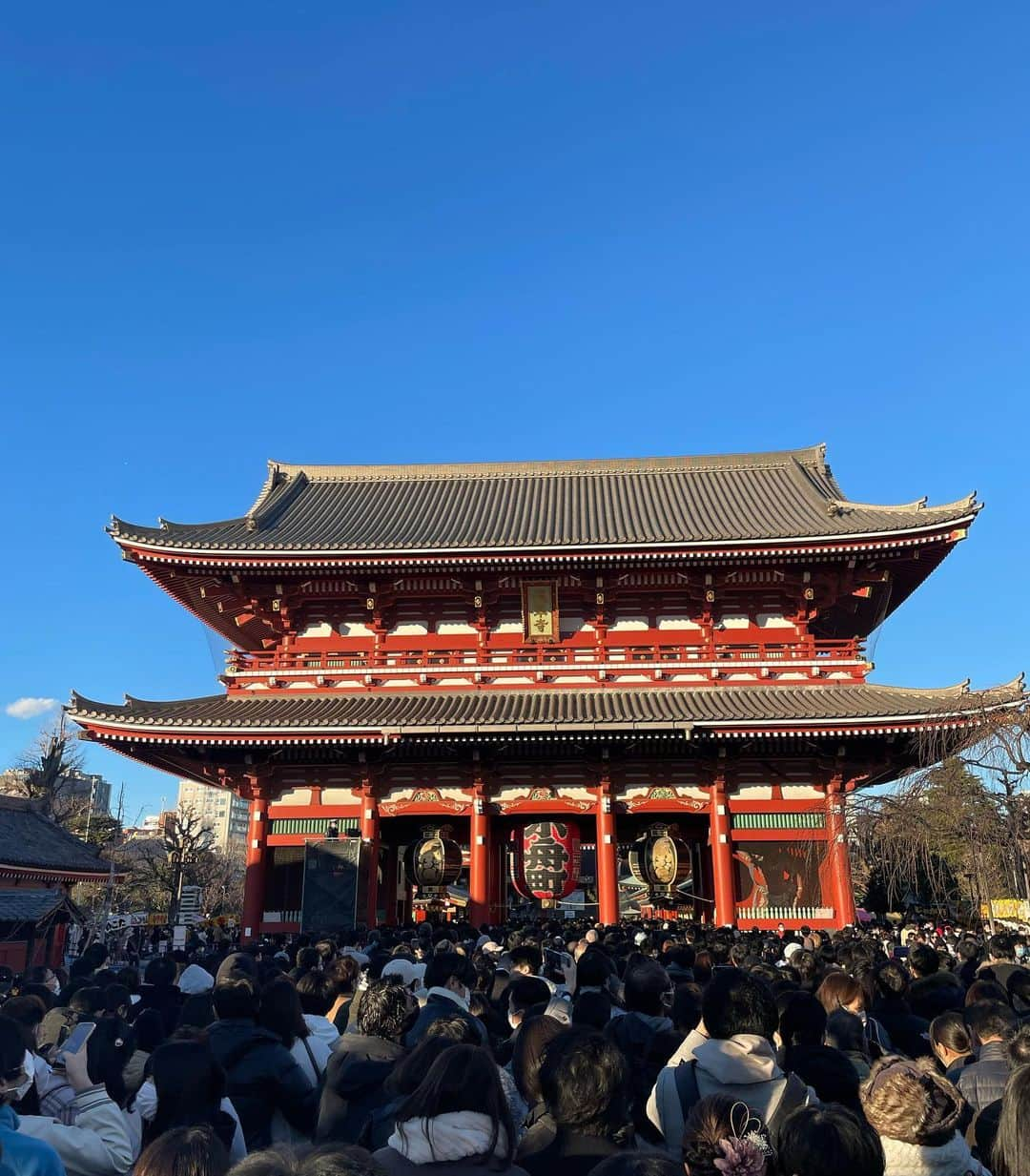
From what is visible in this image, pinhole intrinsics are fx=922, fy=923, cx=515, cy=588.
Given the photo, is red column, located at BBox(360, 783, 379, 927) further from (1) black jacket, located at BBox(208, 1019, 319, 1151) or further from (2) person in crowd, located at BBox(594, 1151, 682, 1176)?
(2) person in crowd, located at BBox(594, 1151, 682, 1176)

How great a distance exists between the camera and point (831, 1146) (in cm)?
284

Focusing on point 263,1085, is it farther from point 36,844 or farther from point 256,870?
point 36,844

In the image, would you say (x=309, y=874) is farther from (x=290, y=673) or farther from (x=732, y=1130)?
(x=732, y=1130)

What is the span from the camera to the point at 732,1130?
3.07m

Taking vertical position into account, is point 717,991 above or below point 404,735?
below

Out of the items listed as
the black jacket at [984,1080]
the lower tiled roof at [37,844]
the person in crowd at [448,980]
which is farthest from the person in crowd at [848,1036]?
the lower tiled roof at [37,844]

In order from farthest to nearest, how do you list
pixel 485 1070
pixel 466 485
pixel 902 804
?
pixel 466 485
pixel 902 804
pixel 485 1070

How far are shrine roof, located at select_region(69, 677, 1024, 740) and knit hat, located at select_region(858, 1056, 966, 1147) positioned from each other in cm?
1606

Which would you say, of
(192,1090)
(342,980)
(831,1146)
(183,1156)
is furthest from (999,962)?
(183,1156)

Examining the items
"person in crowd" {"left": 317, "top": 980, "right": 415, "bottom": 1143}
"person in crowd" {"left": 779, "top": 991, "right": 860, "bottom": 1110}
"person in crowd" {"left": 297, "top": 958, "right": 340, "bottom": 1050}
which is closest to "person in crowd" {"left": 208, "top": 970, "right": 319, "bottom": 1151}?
"person in crowd" {"left": 317, "top": 980, "right": 415, "bottom": 1143}

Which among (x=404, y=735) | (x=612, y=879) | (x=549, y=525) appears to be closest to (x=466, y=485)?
(x=549, y=525)

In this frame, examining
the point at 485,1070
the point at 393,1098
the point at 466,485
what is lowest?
the point at 393,1098

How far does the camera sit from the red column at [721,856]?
20250 millimetres

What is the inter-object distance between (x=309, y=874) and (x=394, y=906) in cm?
326
